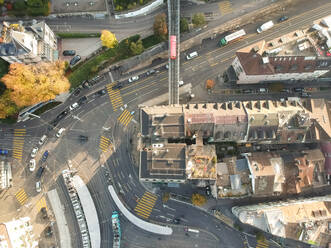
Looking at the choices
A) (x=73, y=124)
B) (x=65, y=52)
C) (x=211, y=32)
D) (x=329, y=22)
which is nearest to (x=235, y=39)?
(x=211, y=32)

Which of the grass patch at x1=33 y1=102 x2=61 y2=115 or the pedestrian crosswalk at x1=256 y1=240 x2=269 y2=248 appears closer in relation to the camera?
the pedestrian crosswalk at x1=256 y1=240 x2=269 y2=248

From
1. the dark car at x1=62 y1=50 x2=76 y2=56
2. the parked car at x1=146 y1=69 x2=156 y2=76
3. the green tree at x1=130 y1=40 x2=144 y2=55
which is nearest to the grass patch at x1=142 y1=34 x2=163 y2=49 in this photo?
the green tree at x1=130 y1=40 x2=144 y2=55

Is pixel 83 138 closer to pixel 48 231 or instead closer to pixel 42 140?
pixel 42 140

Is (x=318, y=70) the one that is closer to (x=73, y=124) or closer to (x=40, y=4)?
(x=73, y=124)

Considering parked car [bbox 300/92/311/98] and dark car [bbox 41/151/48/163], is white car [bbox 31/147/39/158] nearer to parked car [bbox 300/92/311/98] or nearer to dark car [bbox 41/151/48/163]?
dark car [bbox 41/151/48/163]

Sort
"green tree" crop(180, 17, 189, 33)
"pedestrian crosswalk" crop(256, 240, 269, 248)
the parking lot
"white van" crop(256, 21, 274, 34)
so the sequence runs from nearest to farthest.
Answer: "green tree" crop(180, 17, 189, 33), "pedestrian crosswalk" crop(256, 240, 269, 248), the parking lot, "white van" crop(256, 21, 274, 34)

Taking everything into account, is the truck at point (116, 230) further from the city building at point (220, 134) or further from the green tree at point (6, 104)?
the green tree at point (6, 104)

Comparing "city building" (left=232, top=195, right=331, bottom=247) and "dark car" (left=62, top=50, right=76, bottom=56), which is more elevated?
"dark car" (left=62, top=50, right=76, bottom=56)
